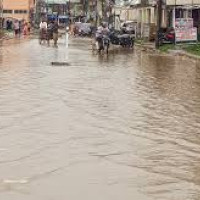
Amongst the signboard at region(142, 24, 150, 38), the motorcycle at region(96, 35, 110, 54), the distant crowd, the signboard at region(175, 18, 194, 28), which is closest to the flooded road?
the motorcycle at region(96, 35, 110, 54)

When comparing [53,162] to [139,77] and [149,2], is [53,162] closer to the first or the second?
[139,77]

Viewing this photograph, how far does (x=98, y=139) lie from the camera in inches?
413

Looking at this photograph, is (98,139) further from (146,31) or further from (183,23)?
(146,31)

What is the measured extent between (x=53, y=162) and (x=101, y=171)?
2.44 ft

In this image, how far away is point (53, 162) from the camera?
8812 mm

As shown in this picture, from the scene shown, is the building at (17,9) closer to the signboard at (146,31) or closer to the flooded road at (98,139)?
the signboard at (146,31)

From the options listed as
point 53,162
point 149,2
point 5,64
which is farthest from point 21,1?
point 53,162

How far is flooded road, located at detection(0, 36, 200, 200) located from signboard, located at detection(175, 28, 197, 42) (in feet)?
70.6

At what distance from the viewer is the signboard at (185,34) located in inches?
1626

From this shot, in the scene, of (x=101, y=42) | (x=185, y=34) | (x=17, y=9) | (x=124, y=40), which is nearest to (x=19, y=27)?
(x=124, y=40)

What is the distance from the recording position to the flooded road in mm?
7637

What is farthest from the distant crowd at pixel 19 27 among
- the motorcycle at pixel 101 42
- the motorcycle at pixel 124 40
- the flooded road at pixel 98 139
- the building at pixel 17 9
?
the flooded road at pixel 98 139

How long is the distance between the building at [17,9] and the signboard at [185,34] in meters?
81.5

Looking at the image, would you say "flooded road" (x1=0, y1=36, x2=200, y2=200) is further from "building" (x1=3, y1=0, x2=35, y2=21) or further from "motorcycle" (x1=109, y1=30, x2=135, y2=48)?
"building" (x1=3, y1=0, x2=35, y2=21)
